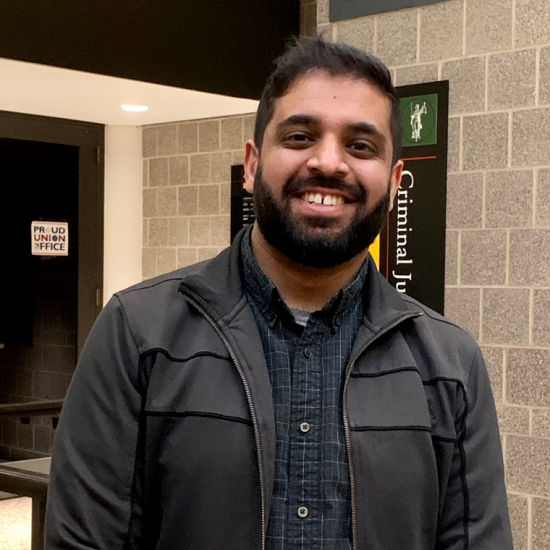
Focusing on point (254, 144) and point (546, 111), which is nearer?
point (254, 144)

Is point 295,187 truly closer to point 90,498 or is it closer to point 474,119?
point 90,498

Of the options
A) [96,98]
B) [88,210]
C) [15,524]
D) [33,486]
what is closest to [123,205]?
[88,210]

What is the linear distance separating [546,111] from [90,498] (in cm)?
251

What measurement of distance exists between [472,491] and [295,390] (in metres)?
0.33

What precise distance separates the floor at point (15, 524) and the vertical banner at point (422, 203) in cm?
248

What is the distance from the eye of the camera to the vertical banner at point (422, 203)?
3.53 meters

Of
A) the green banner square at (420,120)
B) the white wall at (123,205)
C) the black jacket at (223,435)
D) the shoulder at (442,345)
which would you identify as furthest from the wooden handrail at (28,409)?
the white wall at (123,205)

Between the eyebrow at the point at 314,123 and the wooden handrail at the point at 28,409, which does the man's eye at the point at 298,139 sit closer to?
the eyebrow at the point at 314,123

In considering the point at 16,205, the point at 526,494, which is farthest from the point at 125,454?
the point at 16,205

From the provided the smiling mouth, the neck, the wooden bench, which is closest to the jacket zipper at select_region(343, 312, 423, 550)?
the neck

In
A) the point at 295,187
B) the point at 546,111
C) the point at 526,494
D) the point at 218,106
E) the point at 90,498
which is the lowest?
the point at 526,494

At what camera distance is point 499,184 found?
3.36 metres

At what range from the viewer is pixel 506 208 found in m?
3.34

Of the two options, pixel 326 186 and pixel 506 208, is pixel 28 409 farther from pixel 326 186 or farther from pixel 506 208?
pixel 326 186
